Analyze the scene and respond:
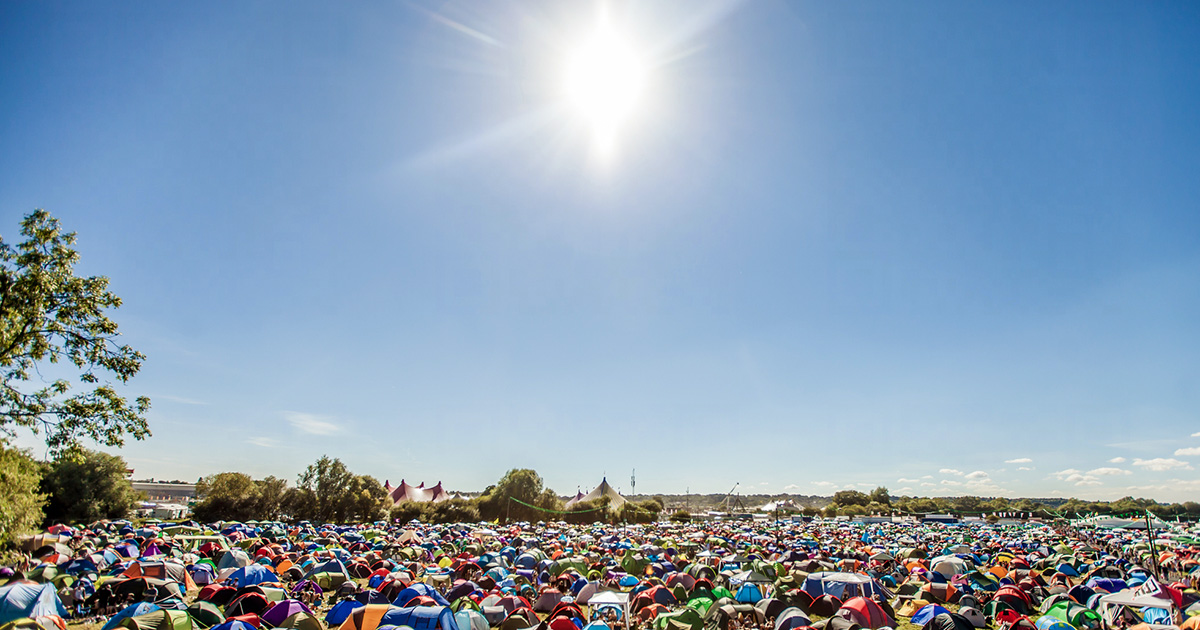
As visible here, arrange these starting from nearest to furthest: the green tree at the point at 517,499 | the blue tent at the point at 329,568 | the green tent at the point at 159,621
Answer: the green tent at the point at 159,621 < the blue tent at the point at 329,568 < the green tree at the point at 517,499

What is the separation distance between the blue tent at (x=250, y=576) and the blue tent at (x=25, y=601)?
610 cm

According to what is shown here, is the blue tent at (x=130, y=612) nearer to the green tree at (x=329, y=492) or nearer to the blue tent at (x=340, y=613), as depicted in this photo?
the blue tent at (x=340, y=613)

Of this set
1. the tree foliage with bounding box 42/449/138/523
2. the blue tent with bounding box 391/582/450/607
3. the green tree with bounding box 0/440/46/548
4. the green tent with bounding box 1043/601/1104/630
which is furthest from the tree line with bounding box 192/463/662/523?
the green tent with bounding box 1043/601/1104/630

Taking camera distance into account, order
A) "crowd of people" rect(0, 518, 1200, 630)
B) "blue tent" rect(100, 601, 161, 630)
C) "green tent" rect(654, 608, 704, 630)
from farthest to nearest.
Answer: "green tent" rect(654, 608, 704, 630)
"crowd of people" rect(0, 518, 1200, 630)
"blue tent" rect(100, 601, 161, 630)

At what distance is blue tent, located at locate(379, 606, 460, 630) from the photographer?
1505cm

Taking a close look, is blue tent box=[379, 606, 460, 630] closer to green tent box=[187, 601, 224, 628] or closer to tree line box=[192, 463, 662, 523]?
green tent box=[187, 601, 224, 628]

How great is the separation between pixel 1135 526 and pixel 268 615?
111395 mm

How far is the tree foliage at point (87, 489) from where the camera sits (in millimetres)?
51438

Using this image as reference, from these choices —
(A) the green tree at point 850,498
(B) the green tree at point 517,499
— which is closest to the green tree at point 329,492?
(B) the green tree at point 517,499

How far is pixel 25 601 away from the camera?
48.5 feet

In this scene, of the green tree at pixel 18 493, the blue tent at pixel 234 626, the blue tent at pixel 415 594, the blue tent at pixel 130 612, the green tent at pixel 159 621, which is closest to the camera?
the blue tent at pixel 234 626

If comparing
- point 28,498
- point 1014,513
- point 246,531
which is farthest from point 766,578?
point 1014,513

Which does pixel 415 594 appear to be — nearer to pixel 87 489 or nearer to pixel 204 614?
pixel 204 614

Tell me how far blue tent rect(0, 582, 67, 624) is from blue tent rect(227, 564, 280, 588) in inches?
240
